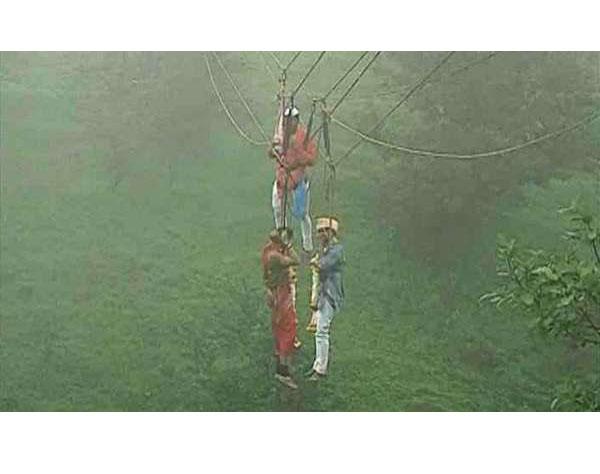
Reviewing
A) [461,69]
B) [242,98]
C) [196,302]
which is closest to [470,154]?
[461,69]

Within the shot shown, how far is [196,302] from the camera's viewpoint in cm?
500

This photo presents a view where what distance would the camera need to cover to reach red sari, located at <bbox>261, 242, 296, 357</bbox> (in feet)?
16.4

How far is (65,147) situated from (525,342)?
167 cm

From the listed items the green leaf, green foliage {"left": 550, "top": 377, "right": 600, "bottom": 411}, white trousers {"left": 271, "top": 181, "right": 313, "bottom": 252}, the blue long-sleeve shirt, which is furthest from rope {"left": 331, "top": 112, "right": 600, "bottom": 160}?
green foliage {"left": 550, "top": 377, "right": 600, "bottom": 411}

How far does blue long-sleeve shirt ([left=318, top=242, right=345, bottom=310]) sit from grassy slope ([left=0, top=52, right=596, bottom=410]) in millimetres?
33

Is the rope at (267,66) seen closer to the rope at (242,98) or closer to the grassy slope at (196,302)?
the rope at (242,98)

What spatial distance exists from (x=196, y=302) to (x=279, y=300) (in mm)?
278

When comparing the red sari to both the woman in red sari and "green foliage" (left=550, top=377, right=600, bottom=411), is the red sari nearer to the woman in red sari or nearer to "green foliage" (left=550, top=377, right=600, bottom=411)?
the woman in red sari

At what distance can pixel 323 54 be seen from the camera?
16.4 ft

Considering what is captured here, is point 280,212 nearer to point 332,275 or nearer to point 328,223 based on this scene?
point 328,223
